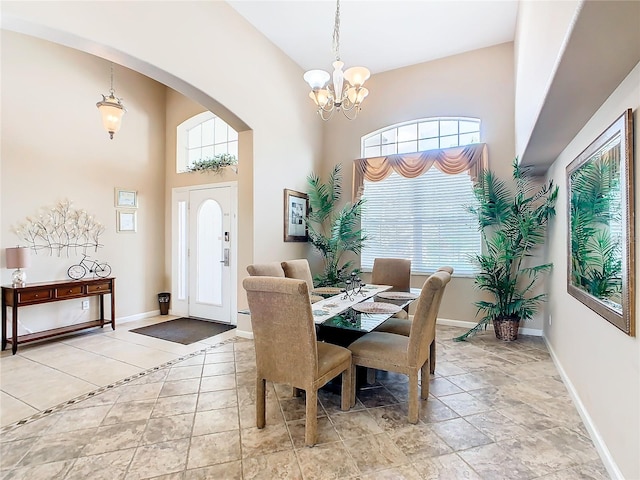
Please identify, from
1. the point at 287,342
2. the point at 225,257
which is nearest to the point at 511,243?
the point at 287,342

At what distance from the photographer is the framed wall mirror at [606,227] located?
1.66m

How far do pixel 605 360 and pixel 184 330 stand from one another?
4.49 m

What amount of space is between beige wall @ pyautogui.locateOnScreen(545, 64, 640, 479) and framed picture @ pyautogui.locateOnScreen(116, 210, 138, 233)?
18.3 feet

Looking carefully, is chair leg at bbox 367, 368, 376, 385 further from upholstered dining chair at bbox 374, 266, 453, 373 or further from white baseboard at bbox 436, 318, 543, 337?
white baseboard at bbox 436, 318, 543, 337

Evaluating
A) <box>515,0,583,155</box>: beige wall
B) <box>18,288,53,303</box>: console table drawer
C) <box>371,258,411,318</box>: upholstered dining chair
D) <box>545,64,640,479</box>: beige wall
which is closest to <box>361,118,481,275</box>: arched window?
<box>371,258,411,318</box>: upholstered dining chair

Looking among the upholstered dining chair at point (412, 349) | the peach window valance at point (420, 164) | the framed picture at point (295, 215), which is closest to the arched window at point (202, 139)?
the framed picture at point (295, 215)

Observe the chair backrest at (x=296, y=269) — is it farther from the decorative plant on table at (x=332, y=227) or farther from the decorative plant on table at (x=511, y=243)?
the decorative plant on table at (x=511, y=243)

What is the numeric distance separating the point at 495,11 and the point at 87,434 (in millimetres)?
5658

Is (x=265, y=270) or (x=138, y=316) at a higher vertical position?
(x=265, y=270)

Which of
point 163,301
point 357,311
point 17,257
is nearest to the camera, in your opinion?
point 357,311

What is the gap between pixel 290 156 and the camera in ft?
16.7

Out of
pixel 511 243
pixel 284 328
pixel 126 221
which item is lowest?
pixel 284 328

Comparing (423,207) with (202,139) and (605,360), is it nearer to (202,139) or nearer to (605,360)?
(605,360)

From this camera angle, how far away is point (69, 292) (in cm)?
413
